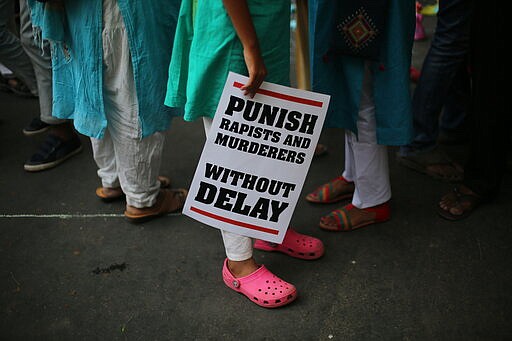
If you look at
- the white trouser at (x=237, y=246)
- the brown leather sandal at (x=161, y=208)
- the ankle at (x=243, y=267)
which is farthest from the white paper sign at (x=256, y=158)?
the brown leather sandal at (x=161, y=208)

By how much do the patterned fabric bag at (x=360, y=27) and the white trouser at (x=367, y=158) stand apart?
141mm

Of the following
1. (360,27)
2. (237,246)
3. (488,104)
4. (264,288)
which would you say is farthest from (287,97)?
(488,104)

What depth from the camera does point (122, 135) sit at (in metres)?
2.24

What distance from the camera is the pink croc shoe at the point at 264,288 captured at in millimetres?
1916

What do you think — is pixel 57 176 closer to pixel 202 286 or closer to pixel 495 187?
pixel 202 286

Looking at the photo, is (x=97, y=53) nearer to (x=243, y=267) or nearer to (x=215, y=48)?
(x=215, y=48)

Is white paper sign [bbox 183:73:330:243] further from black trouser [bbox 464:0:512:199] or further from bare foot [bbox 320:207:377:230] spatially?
black trouser [bbox 464:0:512:199]

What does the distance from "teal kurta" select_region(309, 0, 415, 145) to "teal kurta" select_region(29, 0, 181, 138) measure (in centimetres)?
66

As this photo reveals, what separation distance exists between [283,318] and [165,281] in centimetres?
57

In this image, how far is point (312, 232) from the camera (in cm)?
239

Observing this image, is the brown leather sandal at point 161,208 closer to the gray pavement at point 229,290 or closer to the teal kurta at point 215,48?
the gray pavement at point 229,290

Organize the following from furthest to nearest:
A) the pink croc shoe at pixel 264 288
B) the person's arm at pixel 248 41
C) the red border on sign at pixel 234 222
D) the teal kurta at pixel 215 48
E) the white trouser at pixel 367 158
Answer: the white trouser at pixel 367 158 < the pink croc shoe at pixel 264 288 < the red border on sign at pixel 234 222 < the teal kurta at pixel 215 48 < the person's arm at pixel 248 41

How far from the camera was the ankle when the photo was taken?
Answer: 1.99m

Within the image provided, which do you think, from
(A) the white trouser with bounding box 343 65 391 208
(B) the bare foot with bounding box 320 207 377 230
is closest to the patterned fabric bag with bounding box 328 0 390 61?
(A) the white trouser with bounding box 343 65 391 208
